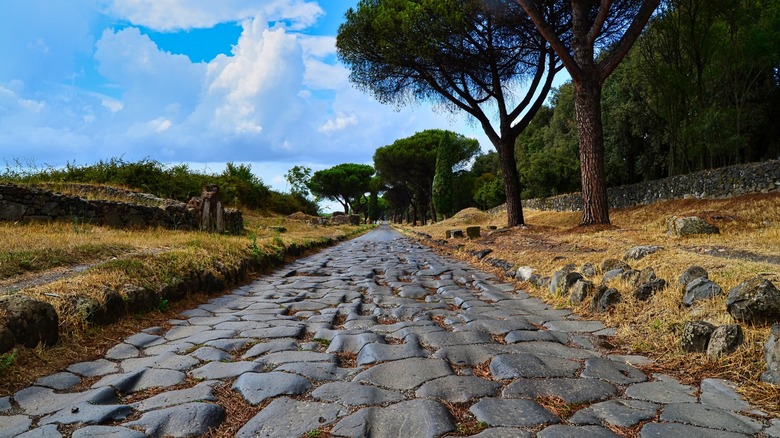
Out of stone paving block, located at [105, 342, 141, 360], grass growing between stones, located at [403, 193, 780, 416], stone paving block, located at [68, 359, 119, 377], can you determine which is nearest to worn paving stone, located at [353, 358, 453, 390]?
grass growing between stones, located at [403, 193, 780, 416]

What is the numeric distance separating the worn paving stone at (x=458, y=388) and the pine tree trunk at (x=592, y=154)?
838cm

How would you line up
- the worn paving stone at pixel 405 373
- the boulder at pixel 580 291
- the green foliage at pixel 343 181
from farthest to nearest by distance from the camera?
1. the green foliage at pixel 343 181
2. the boulder at pixel 580 291
3. the worn paving stone at pixel 405 373

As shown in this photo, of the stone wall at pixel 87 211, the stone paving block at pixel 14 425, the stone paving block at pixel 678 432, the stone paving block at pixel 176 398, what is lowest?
the stone paving block at pixel 678 432

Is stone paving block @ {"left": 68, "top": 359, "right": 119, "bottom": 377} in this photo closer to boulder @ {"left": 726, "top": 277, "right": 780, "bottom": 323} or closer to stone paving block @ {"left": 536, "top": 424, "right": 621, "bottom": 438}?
stone paving block @ {"left": 536, "top": 424, "right": 621, "bottom": 438}

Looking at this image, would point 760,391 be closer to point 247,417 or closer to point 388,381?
point 388,381

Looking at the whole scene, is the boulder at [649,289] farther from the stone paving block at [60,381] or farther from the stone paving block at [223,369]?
the stone paving block at [60,381]

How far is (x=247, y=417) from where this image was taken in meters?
2.07

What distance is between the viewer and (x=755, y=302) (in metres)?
2.61

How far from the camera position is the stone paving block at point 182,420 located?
6.33ft

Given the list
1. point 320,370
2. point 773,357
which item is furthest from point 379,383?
point 773,357

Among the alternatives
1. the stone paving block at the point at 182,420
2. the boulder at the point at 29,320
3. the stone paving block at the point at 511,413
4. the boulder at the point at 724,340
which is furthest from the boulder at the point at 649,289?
the boulder at the point at 29,320

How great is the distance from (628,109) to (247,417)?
79.3ft

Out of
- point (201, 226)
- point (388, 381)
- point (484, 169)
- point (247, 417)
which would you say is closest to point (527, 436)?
point (388, 381)

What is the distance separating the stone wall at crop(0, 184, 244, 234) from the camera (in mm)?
9234
